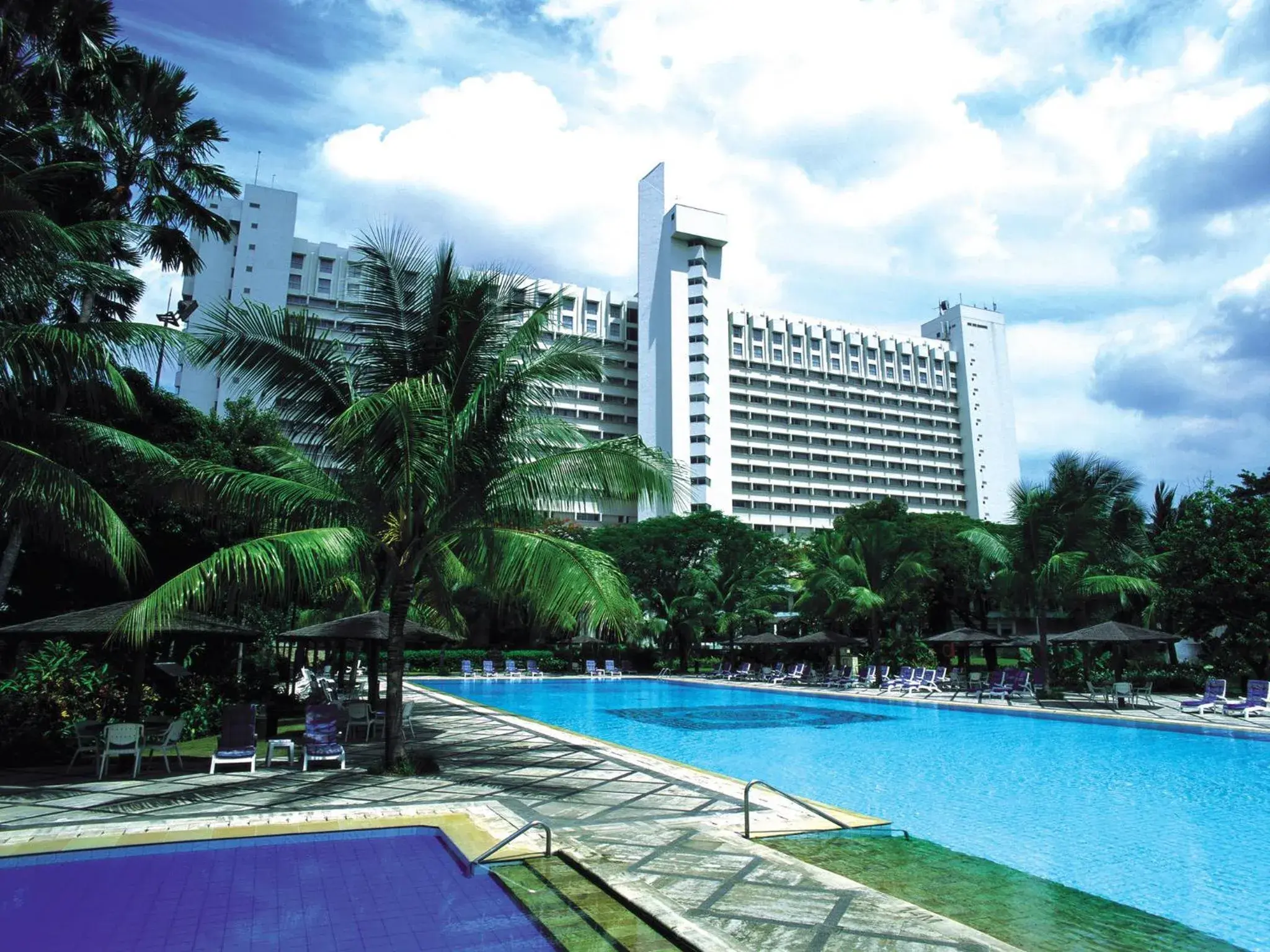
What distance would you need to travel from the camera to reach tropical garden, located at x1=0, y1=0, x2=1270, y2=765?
909cm

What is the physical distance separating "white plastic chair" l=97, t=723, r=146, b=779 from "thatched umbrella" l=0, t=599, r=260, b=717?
2.56ft

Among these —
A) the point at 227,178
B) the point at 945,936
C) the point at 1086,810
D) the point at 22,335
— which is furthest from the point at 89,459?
the point at 1086,810

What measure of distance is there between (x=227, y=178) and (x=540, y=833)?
1490 cm

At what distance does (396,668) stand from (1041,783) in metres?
8.48

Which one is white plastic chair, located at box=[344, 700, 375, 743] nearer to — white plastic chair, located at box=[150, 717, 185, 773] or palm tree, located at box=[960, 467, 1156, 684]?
white plastic chair, located at box=[150, 717, 185, 773]

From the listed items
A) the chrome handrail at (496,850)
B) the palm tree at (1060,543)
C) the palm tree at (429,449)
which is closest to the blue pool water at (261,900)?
the chrome handrail at (496,850)

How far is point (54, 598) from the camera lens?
16422mm

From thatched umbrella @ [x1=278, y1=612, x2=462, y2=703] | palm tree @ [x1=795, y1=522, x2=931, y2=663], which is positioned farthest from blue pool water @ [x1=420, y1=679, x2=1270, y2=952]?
palm tree @ [x1=795, y1=522, x2=931, y2=663]

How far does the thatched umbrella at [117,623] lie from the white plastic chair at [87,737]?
15.1 inches

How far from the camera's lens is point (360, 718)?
13.5 m

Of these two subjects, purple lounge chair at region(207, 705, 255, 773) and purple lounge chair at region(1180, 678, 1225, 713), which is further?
purple lounge chair at region(1180, 678, 1225, 713)

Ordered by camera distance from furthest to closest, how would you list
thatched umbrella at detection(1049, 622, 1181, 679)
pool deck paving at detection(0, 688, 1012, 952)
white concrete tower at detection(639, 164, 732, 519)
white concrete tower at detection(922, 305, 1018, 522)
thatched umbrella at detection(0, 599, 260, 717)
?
white concrete tower at detection(922, 305, 1018, 522)
white concrete tower at detection(639, 164, 732, 519)
thatched umbrella at detection(1049, 622, 1181, 679)
thatched umbrella at detection(0, 599, 260, 717)
pool deck paving at detection(0, 688, 1012, 952)

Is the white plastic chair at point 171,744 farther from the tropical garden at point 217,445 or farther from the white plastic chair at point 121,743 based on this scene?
the tropical garden at point 217,445

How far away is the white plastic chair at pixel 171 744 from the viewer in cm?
994
